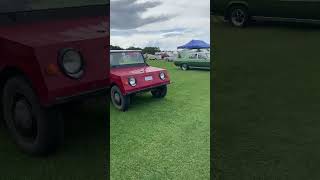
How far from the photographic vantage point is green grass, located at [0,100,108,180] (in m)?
2.39

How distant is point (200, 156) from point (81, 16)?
54.3 inches

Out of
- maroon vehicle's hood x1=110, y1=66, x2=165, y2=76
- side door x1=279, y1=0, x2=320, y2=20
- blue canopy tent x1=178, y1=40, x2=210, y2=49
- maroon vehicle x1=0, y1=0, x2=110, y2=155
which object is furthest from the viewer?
side door x1=279, y1=0, x2=320, y2=20

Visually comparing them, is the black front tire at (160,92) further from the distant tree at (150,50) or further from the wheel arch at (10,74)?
the wheel arch at (10,74)

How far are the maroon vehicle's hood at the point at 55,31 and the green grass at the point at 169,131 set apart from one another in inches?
31.0

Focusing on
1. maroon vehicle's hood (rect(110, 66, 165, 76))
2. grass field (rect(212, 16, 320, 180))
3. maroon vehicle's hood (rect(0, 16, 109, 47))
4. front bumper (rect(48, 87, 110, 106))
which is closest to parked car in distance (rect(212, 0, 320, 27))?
grass field (rect(212, 16, 320, 180))

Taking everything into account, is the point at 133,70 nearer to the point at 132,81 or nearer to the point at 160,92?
the point at 132,81

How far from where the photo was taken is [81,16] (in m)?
2.52

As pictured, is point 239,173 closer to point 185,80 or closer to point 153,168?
point 153,168

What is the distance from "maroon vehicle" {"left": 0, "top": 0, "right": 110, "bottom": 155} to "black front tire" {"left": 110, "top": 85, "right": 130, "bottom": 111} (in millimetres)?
398

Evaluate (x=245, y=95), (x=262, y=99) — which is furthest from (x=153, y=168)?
(x=262, y=99)

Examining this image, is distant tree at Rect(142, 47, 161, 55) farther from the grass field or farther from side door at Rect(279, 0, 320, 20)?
side door at Rect(279, 0, 320, 20)

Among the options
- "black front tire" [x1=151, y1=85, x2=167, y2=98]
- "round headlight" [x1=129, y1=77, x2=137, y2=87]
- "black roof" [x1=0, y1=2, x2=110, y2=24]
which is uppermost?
"black roof" [x1=0, y1=2, x2=110, y2=24]

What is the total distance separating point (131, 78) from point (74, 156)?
981 mm

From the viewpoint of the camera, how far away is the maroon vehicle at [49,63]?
7.55 ft
